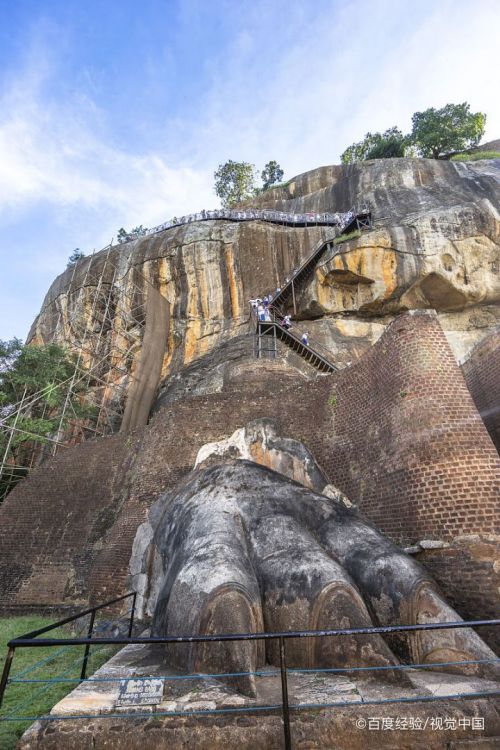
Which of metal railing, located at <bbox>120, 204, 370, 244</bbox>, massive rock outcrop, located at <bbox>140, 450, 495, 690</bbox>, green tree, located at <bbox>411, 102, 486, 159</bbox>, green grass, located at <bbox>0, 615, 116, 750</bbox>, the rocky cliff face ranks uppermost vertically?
green tree, located at <bbox>411, 102, 486, 159</bbox>

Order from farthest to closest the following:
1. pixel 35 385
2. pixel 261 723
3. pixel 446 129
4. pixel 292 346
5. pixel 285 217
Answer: pixel 446 129 → pixel 285 217 → pixel 35 385 → pixel 292 346 → pixel 261 723

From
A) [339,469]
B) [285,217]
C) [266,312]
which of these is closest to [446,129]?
[285,217]

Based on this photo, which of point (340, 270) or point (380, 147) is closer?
point (340, 270)

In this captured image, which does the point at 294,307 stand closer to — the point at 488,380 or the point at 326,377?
the point at 326,377

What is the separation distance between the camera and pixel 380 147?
116 ft

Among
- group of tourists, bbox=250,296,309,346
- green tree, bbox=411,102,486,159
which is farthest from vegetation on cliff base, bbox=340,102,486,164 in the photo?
group of tourists, bbox=250,296,309,346

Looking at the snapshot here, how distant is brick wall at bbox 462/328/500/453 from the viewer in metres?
9.82

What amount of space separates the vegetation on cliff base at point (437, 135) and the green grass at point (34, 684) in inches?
1549

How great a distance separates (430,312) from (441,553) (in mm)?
4616

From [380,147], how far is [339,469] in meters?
35.0

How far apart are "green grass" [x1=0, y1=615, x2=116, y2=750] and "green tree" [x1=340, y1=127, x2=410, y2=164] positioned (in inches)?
1537

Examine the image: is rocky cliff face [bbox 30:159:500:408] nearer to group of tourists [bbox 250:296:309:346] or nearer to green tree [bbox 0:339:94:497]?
group of tourists [bbox 250:296:309:346]

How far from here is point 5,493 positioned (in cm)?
1908

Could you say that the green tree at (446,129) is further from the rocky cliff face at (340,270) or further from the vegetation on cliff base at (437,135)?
→ the rocky cliff face at (340,270)
